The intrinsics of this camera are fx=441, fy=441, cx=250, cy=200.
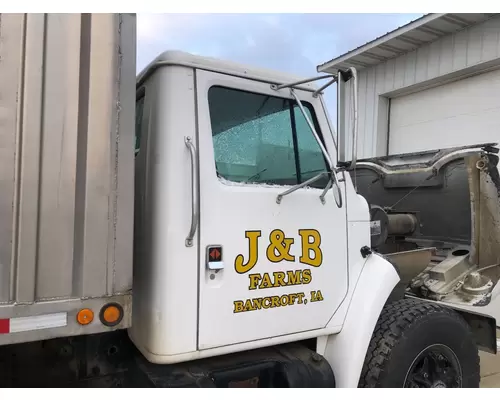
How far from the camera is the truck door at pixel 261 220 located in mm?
2184

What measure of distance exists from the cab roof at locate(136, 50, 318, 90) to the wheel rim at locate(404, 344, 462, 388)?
188cm

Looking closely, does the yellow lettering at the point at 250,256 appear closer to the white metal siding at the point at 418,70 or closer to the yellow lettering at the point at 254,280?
the yellow lettering at the point at 254,280

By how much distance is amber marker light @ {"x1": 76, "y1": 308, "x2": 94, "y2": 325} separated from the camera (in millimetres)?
1747

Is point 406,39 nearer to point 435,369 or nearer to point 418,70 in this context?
point 418,70

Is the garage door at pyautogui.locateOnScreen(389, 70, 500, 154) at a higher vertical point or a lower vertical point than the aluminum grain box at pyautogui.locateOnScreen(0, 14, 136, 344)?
higher

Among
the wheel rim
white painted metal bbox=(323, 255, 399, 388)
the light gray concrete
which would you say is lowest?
the light gray concrete

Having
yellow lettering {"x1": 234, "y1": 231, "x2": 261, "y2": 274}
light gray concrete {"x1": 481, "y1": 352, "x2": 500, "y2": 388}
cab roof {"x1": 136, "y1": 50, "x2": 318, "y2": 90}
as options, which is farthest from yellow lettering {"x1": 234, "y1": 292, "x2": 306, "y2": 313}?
light gray concrete {"x1": 481, "y1": 352, "x2": 500, "y2": 388}

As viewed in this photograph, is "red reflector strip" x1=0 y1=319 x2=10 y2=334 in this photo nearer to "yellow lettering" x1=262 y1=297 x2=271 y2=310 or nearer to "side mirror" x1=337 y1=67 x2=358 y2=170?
"yellow lettering" x1=262 y1=297 x2=271 y2=310

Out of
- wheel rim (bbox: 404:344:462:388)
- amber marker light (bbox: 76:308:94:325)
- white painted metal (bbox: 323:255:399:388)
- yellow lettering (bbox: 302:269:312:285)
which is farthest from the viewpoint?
wheel rim (bbox: 404:344:462:388)

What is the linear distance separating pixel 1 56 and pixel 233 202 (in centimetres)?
117

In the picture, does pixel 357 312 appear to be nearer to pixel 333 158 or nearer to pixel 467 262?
pixel 333 158

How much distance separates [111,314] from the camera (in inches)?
71.7

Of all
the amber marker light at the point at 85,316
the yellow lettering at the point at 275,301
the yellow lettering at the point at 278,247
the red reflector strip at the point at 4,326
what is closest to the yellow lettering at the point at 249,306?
the yellow lettering at the point at 275,301

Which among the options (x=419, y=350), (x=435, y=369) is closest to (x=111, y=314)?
(x=419, y=350)
